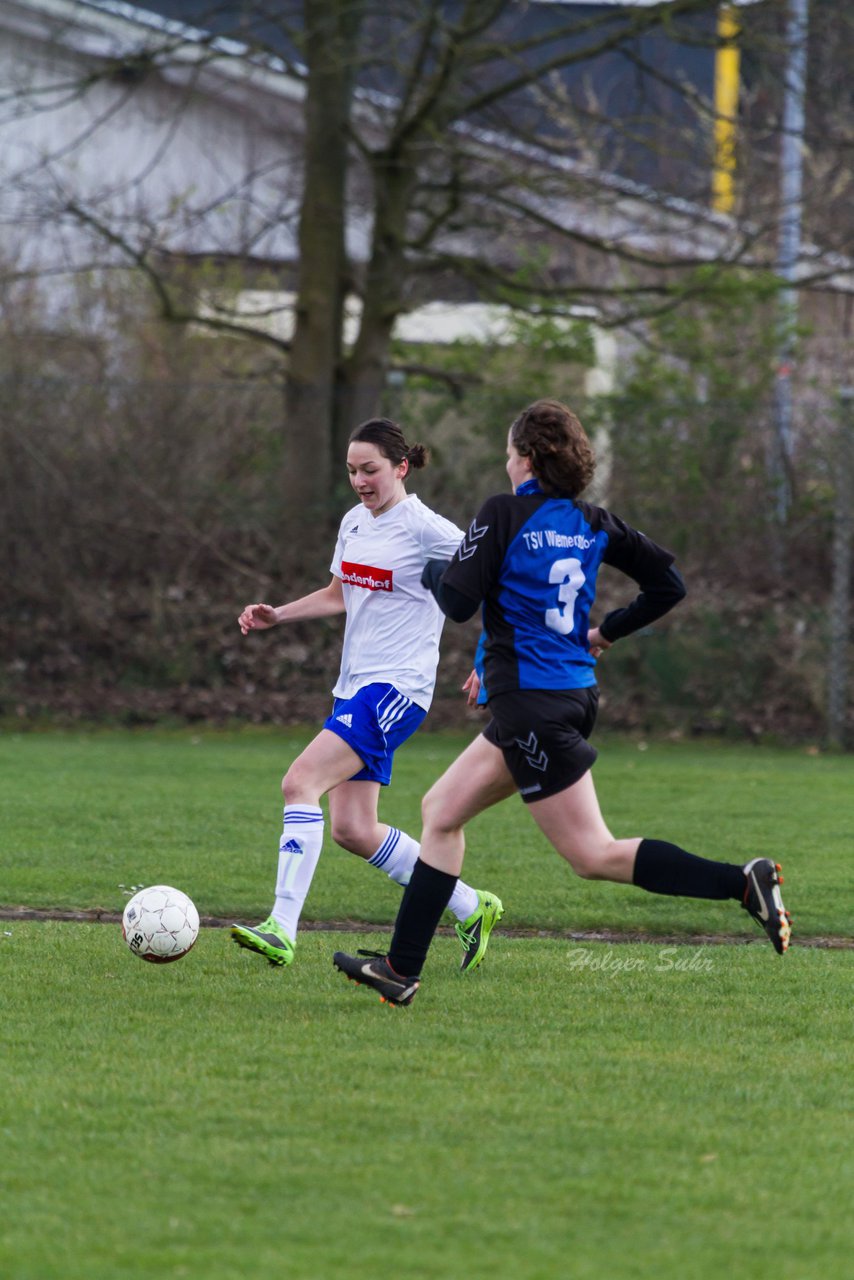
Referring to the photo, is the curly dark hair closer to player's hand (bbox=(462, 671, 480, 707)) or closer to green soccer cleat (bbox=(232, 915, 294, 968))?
player's hand (bbox=(462, 671, 480, 707))

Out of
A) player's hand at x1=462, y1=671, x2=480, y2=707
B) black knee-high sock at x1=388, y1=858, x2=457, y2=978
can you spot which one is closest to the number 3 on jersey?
player's hand at x1=462, y1=671, x2=480, y2=707

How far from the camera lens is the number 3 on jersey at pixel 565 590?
16.9 ft

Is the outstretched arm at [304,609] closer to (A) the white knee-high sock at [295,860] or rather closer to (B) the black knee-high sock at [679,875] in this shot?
(A) the white knee-high sock at [295,860]

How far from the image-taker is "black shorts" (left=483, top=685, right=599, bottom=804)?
5.12 m

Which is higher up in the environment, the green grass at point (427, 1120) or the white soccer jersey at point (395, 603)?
the white soccer jersey at point (395, 603)

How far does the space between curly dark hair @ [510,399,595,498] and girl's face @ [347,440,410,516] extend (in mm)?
1009

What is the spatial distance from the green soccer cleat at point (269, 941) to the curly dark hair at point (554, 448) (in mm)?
1781

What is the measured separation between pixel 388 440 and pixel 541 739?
1530 mm

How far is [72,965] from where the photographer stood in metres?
5.93

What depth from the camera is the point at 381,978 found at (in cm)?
540

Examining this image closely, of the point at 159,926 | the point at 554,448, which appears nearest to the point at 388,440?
the point at 554,448

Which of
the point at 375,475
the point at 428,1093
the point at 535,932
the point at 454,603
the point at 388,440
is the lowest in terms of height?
the point at 535,932

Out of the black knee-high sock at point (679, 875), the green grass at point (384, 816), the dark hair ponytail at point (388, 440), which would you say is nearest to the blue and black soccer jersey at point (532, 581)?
the black knee-high sock at point (679, 875)

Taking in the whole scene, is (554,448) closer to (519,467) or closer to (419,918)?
(519,467)
